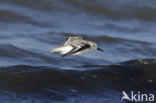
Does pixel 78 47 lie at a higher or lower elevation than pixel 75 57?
lower

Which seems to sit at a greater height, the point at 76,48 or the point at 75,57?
the point at 75,57

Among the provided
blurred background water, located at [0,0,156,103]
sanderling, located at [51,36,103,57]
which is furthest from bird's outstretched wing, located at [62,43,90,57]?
blurred background water, located at [0,0,156,103]

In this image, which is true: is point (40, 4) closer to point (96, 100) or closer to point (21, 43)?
point (21, 43)

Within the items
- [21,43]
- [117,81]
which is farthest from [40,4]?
[117,81]

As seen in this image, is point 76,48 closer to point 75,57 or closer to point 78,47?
point 78,47

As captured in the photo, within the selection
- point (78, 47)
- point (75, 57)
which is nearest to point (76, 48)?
point (78, 47)

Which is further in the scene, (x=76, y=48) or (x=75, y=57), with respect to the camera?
(x=75, y=57)

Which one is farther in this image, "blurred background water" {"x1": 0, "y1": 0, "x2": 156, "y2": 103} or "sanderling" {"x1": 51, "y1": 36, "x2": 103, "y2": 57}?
"blurred background water" {"x1": 0, "y1": 0, "x2": 156, "y2": 103}

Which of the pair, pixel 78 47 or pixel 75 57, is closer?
pixel 78 47

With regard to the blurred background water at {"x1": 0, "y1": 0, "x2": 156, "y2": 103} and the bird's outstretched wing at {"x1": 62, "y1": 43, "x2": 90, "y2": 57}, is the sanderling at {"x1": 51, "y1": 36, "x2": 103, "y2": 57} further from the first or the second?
the blurred background water at {"x1": 0, "y1": 0, "x2": 156, "y2": 103}
